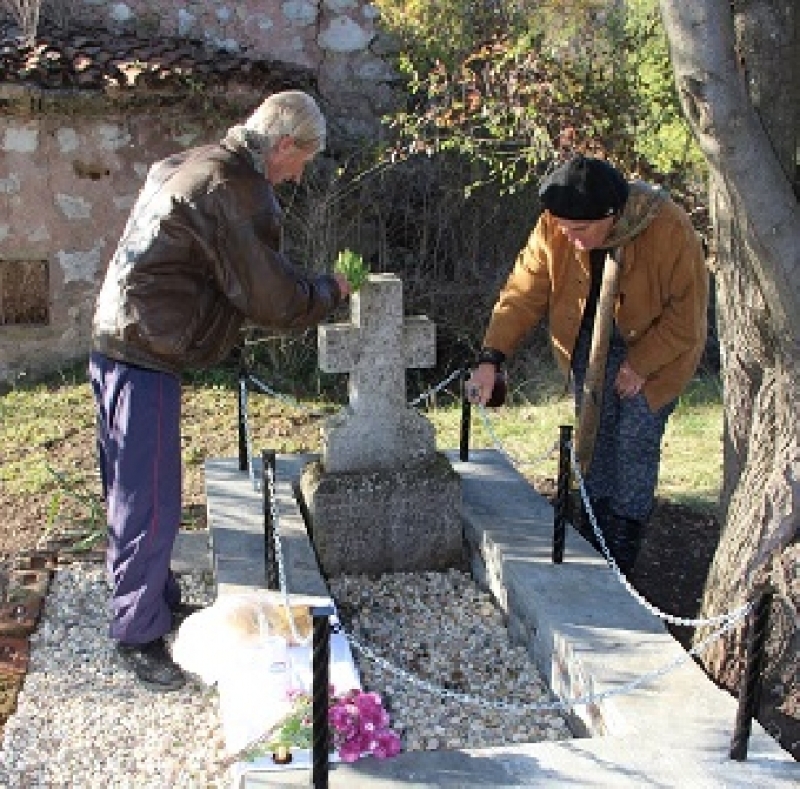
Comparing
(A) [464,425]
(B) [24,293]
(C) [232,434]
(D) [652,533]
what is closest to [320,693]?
(A) [464,425]

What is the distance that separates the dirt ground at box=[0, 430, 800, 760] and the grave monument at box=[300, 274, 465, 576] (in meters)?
0.88

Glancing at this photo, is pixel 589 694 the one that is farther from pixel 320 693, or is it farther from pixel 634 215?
pixel 634 215

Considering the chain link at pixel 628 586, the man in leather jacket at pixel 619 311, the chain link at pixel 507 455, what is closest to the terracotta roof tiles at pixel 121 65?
the chain link at pixel 507 455

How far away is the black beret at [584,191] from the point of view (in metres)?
4.11

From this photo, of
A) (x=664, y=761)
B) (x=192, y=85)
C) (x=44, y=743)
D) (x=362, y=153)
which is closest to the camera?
(x=664, y=761)

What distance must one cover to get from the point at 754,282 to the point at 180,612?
244 cm

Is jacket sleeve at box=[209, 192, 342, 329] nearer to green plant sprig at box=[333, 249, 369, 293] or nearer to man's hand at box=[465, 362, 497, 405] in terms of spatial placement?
green plant sprig at box=[333, 249, 369, 293]

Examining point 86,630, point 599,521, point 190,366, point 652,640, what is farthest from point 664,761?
point 86,630

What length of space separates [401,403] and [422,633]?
96cm

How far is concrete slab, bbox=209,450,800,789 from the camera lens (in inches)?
126

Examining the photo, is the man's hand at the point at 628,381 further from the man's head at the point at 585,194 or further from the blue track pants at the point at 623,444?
the man's head at the point at 585,194

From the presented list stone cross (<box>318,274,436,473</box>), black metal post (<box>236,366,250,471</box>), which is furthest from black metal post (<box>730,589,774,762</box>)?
black metal post (<box>236,366,250,471</box>)

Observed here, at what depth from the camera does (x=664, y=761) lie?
10.7 ft

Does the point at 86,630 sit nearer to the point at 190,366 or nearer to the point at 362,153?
the point at 190,366
